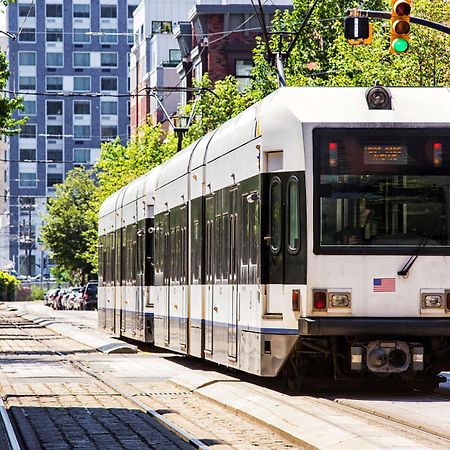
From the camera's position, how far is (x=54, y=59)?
534 feet

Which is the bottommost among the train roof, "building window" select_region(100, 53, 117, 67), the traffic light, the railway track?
the railway track

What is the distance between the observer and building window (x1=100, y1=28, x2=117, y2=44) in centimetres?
16150

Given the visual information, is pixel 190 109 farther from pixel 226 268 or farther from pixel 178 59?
pixel 226 268

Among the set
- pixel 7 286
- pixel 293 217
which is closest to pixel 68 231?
pixel 7 286

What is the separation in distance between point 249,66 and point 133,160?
735 centimetres

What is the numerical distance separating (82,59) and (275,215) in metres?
147

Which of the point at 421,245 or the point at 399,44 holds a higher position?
the point at 399,44

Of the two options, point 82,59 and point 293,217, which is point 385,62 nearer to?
point 293,217

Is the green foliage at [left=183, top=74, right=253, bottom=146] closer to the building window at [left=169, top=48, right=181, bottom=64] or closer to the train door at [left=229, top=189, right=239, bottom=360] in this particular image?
the train door at [left=229, top=189, right=239, bottom=360]

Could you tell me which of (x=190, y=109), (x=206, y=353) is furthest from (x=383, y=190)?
(x=190, y=109)

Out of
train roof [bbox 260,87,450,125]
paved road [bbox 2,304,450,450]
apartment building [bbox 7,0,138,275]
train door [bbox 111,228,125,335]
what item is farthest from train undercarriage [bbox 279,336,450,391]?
apartment building [bbox 7,0,138,275]

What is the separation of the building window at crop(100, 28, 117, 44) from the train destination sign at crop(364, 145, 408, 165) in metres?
145

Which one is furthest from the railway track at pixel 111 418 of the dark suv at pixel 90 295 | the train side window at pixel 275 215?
the dark suv at pixel 90 295

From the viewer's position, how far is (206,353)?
2219cm
